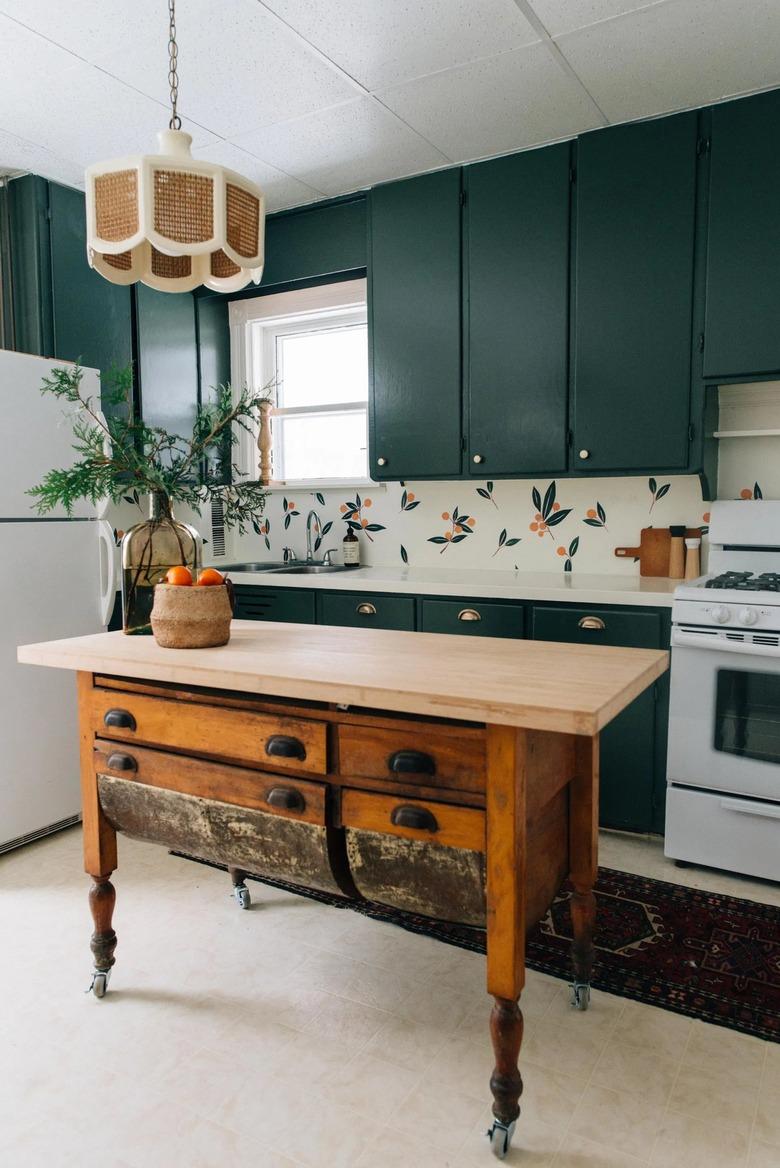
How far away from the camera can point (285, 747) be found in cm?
167

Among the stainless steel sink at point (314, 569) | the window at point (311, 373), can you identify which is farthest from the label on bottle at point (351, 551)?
the window at point (311, 373)

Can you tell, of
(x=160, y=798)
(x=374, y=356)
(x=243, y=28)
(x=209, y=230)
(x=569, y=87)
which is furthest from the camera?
(x=374, y=356)

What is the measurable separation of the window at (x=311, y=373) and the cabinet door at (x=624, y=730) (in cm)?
142

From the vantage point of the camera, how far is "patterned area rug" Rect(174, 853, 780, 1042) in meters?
1.99

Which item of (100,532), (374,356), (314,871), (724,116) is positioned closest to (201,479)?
(314,871)

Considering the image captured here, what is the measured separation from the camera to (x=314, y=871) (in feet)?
5.65

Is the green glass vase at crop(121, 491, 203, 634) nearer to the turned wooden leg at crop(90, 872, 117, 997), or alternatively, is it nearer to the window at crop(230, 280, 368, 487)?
the turned wooden leg at crop(90, 872, 117, 997)

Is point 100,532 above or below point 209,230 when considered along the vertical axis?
below

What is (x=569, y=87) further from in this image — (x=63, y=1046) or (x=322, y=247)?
(x=63, y=1046)

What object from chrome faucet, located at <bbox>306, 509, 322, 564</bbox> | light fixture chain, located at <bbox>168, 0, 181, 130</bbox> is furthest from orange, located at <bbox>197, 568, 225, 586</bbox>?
chrome faucet, located at <bbox>306, 509, 322, 564</bbox>

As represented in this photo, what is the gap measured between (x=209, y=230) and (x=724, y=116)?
2.05 m

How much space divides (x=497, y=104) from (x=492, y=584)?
67.5 inches

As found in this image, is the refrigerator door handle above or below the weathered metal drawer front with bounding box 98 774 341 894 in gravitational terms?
above

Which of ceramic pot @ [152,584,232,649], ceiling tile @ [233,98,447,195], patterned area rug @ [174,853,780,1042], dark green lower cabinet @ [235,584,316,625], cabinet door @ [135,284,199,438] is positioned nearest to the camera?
ceramic pot @ [152,584,232,649]
